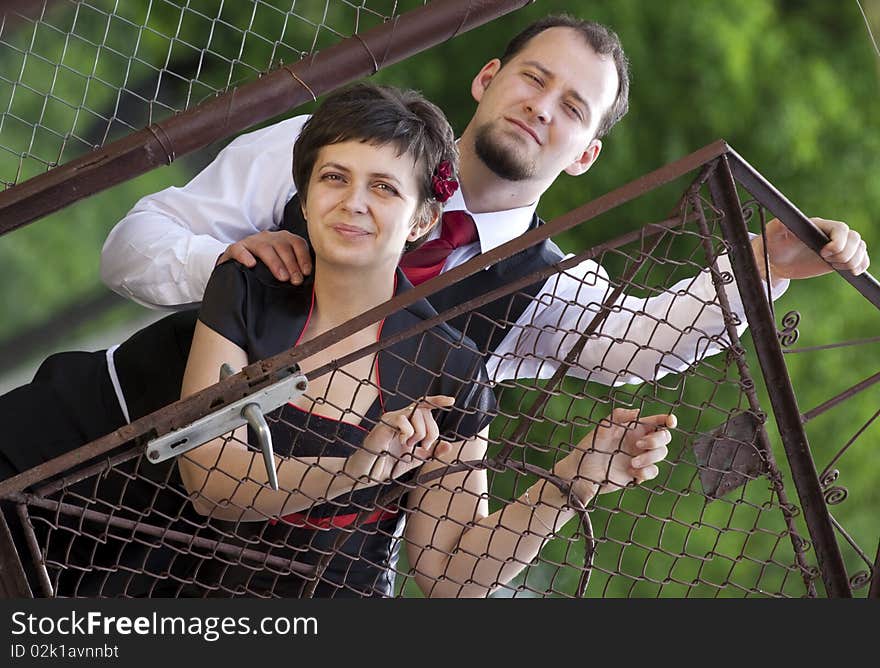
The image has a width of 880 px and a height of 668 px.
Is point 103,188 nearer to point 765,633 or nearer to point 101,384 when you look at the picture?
point 101,384

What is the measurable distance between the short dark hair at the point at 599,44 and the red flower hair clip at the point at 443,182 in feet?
1.46

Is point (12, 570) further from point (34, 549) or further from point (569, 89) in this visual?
point (569, 89)

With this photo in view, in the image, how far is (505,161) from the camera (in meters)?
1.44

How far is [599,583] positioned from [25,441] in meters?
2.40

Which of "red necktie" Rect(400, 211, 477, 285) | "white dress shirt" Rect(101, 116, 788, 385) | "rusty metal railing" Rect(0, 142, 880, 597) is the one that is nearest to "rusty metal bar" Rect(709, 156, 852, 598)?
"rusty metal railing" Rect(0, 142, 880, 597)

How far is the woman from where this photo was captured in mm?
1025

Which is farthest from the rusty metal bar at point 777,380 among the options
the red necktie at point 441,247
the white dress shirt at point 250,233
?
the red necktie at point 441,247

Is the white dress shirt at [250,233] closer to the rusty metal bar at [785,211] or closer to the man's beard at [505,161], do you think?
the man's beard at [505,161]

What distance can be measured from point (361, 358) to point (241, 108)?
0.76 ft

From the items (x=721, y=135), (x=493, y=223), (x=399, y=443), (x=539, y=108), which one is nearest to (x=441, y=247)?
(x=493, y=223)

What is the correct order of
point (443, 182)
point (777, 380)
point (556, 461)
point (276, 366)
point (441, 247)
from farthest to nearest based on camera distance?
point (441, 247) < point (443, 182) < point (556, 461) < point (777, 380) < point (276, 366)

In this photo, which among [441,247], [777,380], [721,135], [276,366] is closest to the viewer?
[276,366]

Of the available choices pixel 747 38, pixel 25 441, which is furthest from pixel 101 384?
pixel 747 38

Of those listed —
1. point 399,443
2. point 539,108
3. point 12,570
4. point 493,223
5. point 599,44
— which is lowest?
point 12,570
